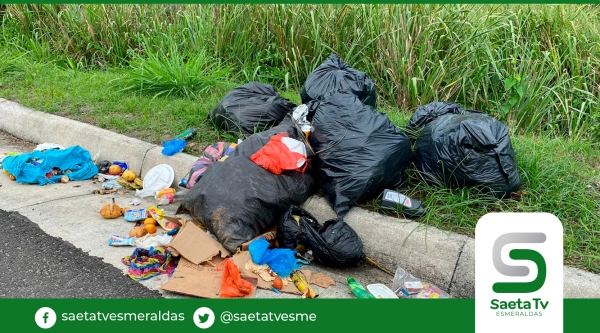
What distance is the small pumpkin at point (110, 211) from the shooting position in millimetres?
3984

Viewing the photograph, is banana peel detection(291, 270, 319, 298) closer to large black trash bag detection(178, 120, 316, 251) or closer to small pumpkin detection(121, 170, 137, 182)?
large black trash bag detection(178, 120, 316, 251)

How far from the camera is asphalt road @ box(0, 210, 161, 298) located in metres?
3.00

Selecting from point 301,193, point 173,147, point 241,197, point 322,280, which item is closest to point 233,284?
point 322,280

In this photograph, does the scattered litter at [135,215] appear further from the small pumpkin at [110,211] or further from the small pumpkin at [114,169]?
the small pumpkin at [114,169]

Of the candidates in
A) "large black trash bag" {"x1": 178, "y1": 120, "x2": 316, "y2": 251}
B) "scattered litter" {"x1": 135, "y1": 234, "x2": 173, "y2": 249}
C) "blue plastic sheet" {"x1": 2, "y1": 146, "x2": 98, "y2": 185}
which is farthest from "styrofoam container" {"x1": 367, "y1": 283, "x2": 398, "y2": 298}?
"blue plastic sheet" {"x1": 2, "y1": 146, "x2": 98, "y2": 185}

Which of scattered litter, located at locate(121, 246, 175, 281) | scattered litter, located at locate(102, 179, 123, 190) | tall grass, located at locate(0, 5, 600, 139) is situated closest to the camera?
scattered litter, located at locate(121, 246, 175, 281)

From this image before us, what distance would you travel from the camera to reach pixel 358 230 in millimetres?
3529

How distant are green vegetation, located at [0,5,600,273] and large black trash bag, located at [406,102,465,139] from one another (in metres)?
0.35

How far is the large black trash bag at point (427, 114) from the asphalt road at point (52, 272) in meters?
2.25

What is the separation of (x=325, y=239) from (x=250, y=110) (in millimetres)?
1728

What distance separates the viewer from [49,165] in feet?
15.5

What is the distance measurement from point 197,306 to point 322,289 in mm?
709

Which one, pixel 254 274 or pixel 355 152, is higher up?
pixel 355 152

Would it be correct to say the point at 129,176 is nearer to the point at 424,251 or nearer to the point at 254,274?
the point at 254,274
